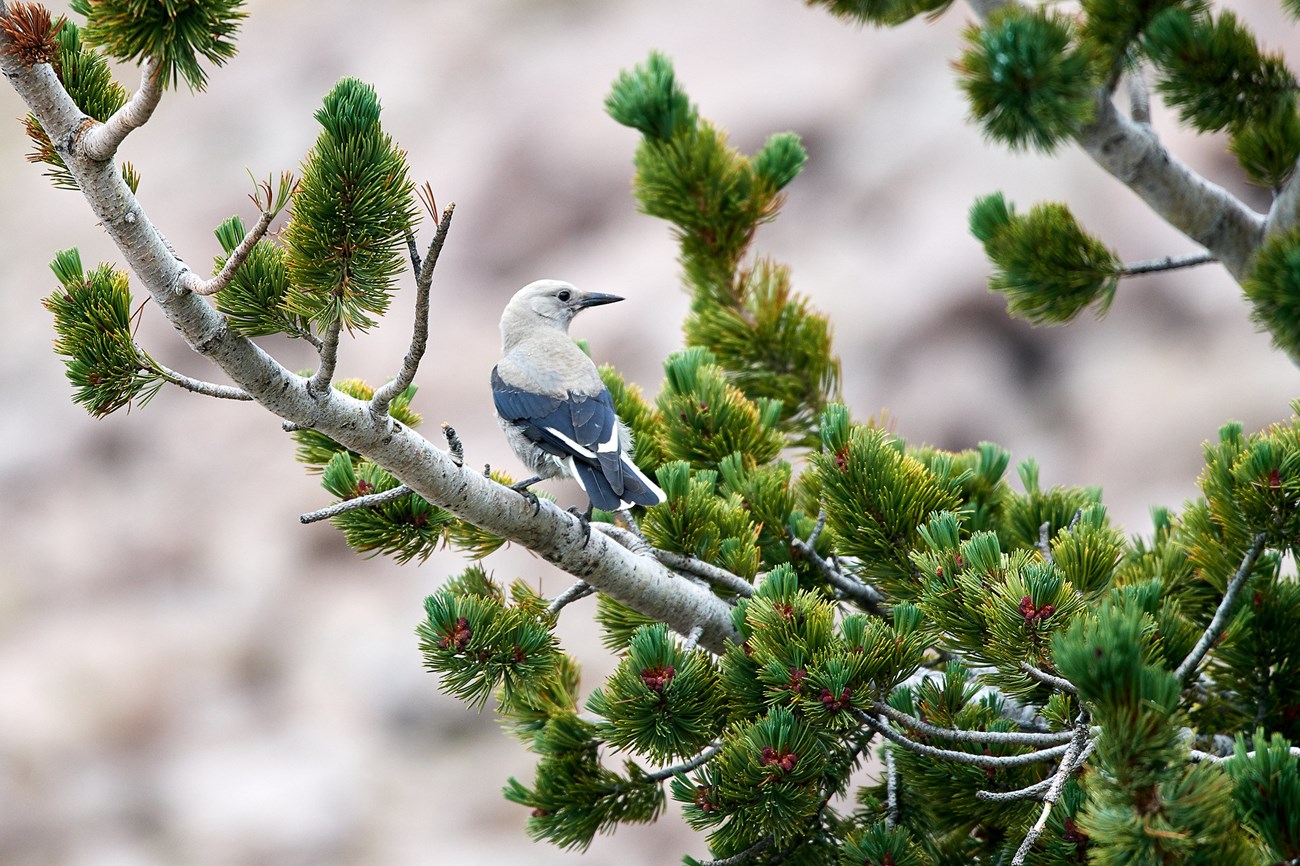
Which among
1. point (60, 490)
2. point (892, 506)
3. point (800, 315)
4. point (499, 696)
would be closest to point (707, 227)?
point (800, 315)

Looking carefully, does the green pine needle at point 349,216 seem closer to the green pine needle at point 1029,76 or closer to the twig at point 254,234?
the twig at point 254,234

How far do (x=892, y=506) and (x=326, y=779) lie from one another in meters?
8.18

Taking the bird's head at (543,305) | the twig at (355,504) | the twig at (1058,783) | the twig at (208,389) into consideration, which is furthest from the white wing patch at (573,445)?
the twig at (1058,783)

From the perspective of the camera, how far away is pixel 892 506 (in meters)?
2.02

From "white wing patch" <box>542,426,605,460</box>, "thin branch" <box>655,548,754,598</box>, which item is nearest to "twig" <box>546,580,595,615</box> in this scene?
"thin branch" <box>655,548,754,598</box>

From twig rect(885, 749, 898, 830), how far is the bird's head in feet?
5.65

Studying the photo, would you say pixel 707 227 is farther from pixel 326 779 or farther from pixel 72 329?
pixel 326 779

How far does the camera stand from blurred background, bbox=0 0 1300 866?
8.96 meters

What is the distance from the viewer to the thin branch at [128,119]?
118 cm

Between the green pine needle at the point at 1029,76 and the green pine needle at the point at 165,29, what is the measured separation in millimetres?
1982

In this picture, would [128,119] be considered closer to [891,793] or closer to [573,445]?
[573,445]

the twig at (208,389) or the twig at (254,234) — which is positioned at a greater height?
the twig at (208,389)

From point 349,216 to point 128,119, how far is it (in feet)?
0.94

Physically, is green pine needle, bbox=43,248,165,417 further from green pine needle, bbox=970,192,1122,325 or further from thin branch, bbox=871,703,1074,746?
green pine needle, bbox=970,192,1122,325
